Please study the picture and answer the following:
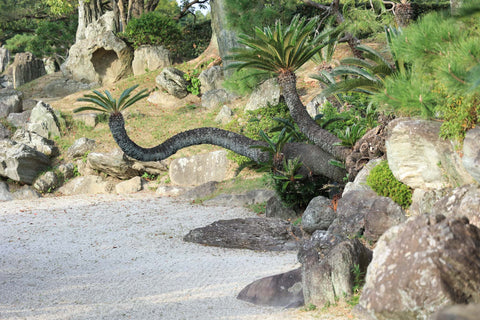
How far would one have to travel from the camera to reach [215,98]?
1720cm

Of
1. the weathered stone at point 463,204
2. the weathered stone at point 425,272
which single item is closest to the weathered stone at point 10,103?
the weathered stone at point 463,204

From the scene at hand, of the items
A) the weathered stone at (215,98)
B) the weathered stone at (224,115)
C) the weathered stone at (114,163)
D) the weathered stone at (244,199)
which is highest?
the weathered stone at (215,98)

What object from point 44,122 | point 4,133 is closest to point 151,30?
point 44,122

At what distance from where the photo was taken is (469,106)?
4.88 meters

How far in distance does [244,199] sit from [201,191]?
1.45 metres

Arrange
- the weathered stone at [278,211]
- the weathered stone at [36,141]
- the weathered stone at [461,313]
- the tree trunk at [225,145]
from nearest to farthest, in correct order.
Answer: the weathered stone at [461,313] → the tree trunk at [225,145] → the weathered stone at [278,211] → the weathered stone at [36,141]

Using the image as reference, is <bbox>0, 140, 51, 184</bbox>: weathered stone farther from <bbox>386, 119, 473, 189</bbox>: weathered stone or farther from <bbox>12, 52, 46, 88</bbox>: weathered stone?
<bbox>12, 52, 46, 88</bbox>: weathered stone

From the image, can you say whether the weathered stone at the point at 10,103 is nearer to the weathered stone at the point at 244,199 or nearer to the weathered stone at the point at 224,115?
the weathered stone at the point at 224,115

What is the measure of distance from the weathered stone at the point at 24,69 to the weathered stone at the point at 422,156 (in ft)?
76.6

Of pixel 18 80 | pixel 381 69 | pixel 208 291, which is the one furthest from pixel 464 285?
pixel 18 80

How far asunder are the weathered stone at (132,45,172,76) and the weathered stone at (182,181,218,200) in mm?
9665

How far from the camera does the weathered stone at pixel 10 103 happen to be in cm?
1700

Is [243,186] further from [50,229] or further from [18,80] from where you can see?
[18,80]

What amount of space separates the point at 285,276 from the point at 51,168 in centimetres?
1139
